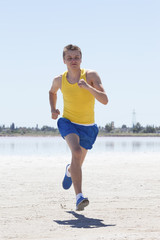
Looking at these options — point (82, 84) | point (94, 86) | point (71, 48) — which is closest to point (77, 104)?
point (94, 86)

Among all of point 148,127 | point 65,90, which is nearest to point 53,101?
point 65,90

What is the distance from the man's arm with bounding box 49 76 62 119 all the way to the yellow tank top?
125 millimetres

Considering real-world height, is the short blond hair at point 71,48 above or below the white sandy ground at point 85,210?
above

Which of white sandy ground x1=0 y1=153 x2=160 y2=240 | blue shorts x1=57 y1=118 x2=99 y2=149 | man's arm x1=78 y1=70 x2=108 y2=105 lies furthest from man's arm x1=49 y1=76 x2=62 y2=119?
white sandy ground x1=0 y1=153 x2=160 y2=240

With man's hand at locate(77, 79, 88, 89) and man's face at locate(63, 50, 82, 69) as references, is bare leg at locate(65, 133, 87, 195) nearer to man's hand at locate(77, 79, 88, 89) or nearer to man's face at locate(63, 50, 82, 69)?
man's hand at locate(77, 79, 88, 89)

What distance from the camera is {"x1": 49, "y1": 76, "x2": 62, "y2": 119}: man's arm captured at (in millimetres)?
5523

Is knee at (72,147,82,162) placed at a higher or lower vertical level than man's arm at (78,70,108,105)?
lower

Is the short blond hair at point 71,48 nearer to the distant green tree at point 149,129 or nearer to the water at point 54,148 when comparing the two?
the water at point 54,148

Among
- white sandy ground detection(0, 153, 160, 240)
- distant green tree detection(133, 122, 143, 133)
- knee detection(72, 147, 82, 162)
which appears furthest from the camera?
distant green tree detection(133, 122, 143, 133)

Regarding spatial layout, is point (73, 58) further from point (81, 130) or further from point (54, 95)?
point (81, 130)

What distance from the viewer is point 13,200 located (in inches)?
243

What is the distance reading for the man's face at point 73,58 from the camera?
17.6ft

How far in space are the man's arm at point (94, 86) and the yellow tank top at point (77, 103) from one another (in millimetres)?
83

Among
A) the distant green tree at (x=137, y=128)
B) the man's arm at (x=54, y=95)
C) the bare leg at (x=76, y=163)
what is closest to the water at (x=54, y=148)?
the man's arm at (x=54, y=95)
